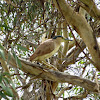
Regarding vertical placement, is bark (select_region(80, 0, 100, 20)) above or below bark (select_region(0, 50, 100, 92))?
above

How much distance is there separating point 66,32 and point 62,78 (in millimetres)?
1884

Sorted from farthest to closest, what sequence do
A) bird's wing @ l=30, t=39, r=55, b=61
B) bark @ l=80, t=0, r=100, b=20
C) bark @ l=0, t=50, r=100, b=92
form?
bird's wing @ l=30, t=39, r=55, b=61, bark @ l=80, t=0, r=100, b=20, bark @ l=0, t=50, r=100, b=92

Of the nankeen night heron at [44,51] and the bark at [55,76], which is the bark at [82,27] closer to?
the bark at [55,76]

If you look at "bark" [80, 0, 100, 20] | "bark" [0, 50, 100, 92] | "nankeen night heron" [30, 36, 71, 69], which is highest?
"bark" [80, 0, 100, 20]

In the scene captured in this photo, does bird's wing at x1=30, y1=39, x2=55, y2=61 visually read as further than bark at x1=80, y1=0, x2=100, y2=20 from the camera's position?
Yes

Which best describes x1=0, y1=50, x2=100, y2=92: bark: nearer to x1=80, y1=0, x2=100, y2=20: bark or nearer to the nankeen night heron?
the nankeen night heron

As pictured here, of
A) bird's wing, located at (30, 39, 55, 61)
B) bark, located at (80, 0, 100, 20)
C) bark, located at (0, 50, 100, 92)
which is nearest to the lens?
bark, located at (0, 50, 100, 92)

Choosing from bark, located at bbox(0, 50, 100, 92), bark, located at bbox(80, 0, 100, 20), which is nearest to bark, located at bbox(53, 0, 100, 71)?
bark, located at bbox(80, 0, 100, 20)

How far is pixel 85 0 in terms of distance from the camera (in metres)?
2.44

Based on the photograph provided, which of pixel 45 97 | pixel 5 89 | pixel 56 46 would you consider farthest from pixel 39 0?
pixel 5 89

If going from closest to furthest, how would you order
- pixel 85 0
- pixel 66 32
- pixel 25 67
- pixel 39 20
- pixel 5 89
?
1. pixel 5 89
2. pixel 25 67
3. pixel 85 0
4. pixel 66 32
5. pixel 39 20

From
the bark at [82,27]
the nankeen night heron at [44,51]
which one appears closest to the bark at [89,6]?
the bark at [82,27]

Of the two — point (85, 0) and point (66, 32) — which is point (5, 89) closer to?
point (85, 0)

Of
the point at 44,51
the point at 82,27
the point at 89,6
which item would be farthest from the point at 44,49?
the point at 89,6
